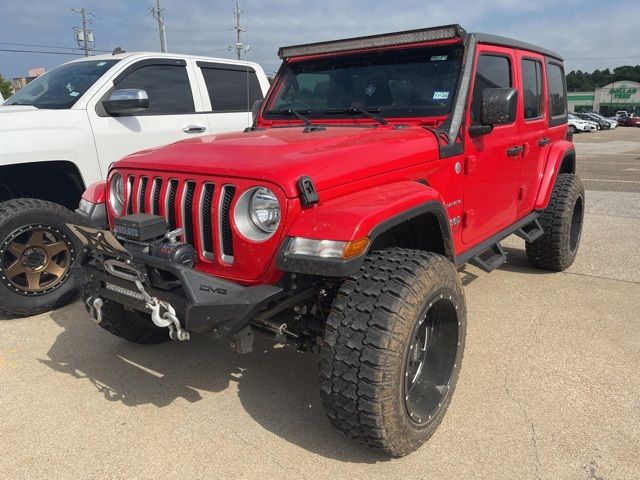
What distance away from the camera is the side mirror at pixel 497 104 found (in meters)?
3.19

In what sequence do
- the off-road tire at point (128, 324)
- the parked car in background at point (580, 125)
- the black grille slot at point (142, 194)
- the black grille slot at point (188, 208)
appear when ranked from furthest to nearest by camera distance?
the parked car in background at point (580, 125)
the off-road tire at point (128, 324)
the black grille slot at point (142, 194)
the black grille slot at point (188, 208)

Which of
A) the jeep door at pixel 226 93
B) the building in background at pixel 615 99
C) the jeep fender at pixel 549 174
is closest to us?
the jeep fender at pixel 549 174

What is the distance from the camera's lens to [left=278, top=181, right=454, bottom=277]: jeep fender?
2117 mm

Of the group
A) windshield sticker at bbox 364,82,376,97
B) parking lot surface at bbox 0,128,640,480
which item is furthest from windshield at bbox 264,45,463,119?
parking lot surface at bbox 0,128,640,480

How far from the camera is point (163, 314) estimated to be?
2.34 meters

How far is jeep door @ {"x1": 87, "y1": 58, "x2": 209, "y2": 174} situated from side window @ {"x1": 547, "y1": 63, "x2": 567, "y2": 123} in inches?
135

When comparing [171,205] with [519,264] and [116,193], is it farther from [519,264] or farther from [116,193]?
[519,264]

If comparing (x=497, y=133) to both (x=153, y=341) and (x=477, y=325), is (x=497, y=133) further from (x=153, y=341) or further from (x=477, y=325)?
(x=153, y=341)

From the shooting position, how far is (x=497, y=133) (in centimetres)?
372

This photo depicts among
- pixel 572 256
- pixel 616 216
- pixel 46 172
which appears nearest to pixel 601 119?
pixel 616 216

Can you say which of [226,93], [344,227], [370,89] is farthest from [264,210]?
[226,93]

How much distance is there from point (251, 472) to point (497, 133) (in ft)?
9.02

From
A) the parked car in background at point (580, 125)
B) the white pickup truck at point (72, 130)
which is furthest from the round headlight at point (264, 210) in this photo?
the parked car in background at point (580, 125)

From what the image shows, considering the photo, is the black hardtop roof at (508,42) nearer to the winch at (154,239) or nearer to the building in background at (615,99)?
the winch at (154,239)
